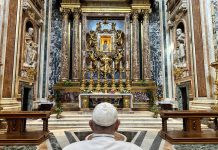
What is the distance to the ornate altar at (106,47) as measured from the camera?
12.0 meters

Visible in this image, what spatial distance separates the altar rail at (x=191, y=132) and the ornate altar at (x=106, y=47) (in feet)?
19.5

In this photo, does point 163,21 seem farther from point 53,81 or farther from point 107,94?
point 53,81

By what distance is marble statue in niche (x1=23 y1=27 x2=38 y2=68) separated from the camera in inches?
395

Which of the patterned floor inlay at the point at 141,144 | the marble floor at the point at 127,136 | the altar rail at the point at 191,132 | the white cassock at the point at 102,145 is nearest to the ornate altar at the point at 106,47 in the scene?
the marble floor at the point at 127,136

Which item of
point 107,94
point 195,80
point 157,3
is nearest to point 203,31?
point 195,80

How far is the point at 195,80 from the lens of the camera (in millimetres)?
8531

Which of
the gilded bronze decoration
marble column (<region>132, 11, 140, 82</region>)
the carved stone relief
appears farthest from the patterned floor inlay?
marble column (<region>132, 11, 140, 82</region>)

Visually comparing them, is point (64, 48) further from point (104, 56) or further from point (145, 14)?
point (145, 14)

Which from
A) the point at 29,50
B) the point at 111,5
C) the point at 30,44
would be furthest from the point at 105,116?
the point at 111,5

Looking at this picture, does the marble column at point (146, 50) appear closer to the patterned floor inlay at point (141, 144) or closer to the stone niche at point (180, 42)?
the stone niche at point (180, 42)

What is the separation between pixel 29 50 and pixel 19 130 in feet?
18.2

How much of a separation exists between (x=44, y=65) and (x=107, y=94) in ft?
14.5

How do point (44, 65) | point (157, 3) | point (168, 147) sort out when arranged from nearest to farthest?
point (168, 147) < point (44, 65) < point (157, 3)

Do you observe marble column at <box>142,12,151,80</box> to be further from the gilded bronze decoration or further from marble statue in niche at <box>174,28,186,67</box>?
marble statue in niche at <box>174,28,186,67</box>
